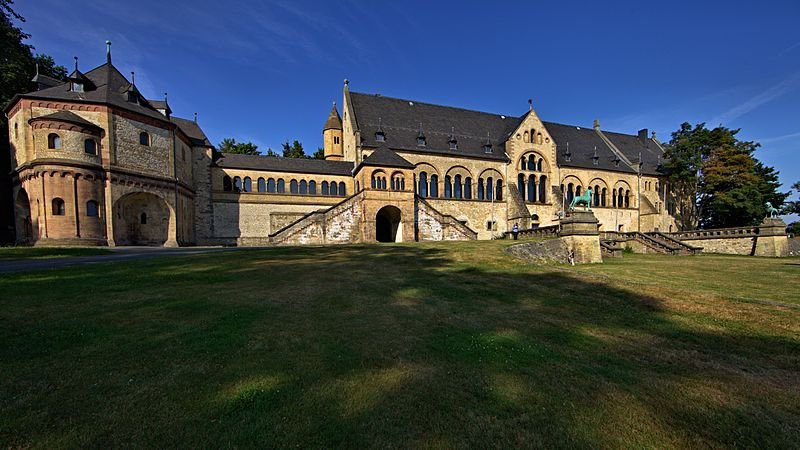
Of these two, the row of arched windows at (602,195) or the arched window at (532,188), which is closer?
the arched window at (532,188)

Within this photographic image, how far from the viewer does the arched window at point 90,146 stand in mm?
23438

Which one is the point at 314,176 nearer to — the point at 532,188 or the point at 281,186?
the point at 281,186

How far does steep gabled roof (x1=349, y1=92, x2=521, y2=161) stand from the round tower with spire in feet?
15.7

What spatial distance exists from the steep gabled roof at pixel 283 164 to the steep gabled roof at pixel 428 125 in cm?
467

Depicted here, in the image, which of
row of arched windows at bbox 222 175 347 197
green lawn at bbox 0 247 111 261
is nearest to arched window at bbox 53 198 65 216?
green lawn at bbox 0 247 111 261

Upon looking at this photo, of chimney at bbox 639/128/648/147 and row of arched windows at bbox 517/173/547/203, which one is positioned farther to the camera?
chimney at bbox 639/128/648/147

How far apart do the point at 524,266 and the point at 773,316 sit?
7.71 m

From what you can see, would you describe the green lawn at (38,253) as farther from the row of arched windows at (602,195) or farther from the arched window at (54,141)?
the row of arched windows at (602,195)

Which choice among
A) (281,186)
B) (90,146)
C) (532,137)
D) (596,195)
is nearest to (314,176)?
(281,186)

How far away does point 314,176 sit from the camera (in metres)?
34.1

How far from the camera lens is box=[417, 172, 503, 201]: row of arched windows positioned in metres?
34.8

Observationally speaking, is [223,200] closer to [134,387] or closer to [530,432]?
[134,387]

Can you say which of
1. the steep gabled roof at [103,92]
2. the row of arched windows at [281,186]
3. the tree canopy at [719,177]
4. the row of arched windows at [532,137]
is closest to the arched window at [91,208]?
the steep gabled roof at [103,92]

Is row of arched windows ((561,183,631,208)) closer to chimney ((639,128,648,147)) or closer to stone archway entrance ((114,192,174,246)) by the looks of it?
chimney ((639,128,648,147))
